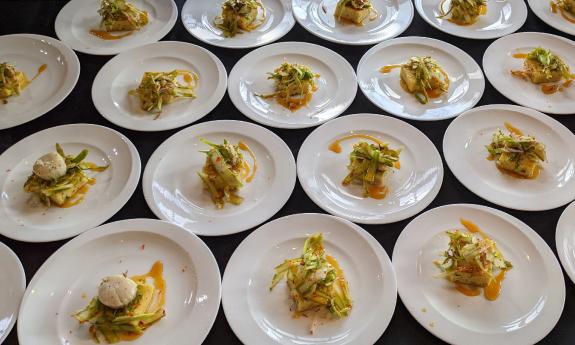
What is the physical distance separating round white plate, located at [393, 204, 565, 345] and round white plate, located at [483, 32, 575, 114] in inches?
39.8

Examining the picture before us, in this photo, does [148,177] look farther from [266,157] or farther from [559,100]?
[559,100]

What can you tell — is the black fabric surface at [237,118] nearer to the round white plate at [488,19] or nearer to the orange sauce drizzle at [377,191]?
the round white plate at [488,19]

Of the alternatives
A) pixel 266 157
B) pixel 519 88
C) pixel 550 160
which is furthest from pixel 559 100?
pixel 266 157

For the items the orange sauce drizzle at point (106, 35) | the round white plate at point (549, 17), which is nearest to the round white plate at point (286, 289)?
the orange sauce drizzle at point (106, 35)

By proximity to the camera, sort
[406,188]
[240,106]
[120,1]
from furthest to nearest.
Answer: [120,1] < [240,106] < [406,188]

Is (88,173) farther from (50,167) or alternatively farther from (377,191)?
(377,191)

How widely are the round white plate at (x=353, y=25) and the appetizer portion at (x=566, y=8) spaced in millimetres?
1126

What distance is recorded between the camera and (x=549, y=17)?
3.57 m

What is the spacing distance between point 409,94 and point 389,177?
2.35ft

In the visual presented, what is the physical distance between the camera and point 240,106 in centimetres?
289

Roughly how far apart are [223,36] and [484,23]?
1.91m

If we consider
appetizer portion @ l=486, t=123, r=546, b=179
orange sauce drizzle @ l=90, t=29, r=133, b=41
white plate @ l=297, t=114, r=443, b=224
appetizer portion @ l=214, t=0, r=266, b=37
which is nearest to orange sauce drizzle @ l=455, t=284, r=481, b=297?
white plate @ l=297, t=114, r=443, b=224

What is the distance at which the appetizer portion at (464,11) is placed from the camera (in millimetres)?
3434

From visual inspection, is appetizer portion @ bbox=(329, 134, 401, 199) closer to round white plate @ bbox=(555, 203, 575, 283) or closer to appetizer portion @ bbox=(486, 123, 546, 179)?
appetizer portion @ bbox=(486, 123, 546, 179)
